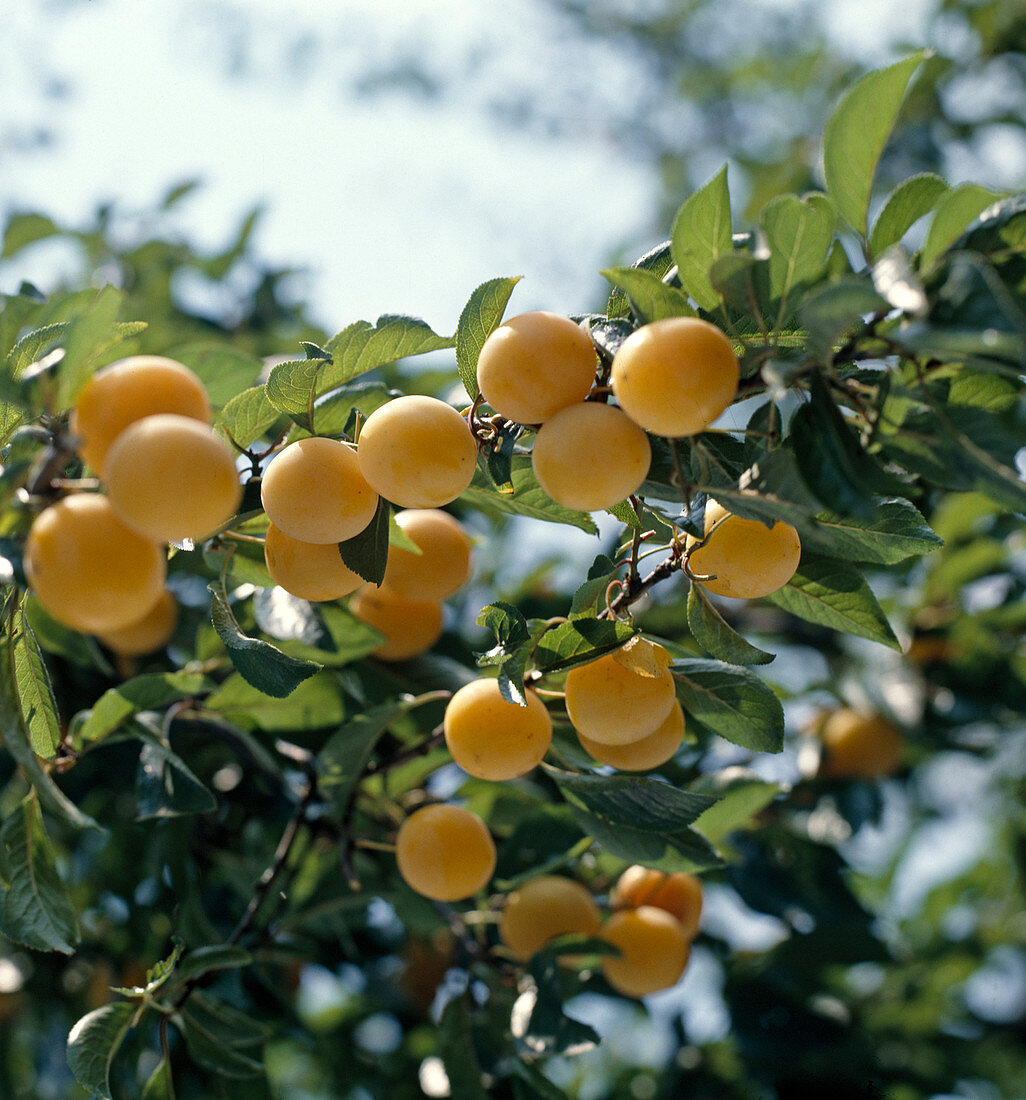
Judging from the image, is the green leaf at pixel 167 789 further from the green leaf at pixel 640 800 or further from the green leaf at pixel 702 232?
the green leaf at pixel 702 232

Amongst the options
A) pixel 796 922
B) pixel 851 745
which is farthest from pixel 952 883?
pixel 796 922

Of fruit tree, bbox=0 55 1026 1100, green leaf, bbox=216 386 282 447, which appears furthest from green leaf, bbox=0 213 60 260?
green leaf, bbox=216 386 282 447

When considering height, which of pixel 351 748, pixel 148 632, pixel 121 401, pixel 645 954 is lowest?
pixel 645 954

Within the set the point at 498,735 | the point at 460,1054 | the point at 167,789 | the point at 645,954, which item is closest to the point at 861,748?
the point at 645,954

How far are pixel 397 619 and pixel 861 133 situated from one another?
751 mm

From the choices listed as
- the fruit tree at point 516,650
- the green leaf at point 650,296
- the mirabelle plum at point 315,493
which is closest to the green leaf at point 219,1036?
the fruit tree at point 516,650

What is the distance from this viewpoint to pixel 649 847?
32.3 inches

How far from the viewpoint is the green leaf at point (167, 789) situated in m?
0.88

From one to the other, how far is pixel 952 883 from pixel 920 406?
2148 mm

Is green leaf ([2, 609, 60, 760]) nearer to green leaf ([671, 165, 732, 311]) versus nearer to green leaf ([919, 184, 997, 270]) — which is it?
green leaf ([671, 165, 732, 311])

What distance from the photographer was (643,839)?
32.3 inches

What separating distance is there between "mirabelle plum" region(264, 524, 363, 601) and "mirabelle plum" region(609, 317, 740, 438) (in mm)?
281

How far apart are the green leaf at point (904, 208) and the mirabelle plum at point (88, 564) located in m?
0.52

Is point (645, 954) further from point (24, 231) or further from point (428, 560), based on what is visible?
point (24, 231)
